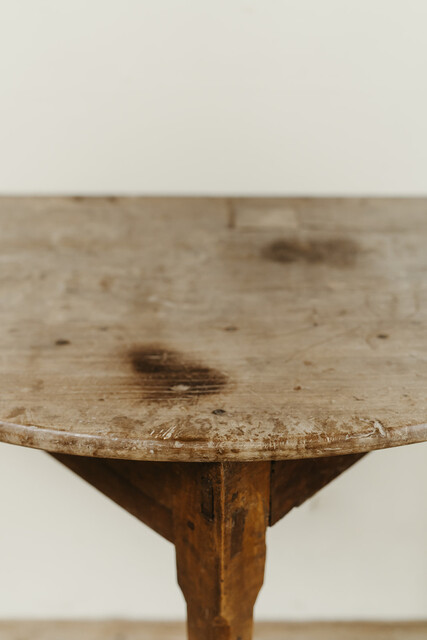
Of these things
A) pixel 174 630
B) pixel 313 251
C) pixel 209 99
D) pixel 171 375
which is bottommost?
pixel 174 630

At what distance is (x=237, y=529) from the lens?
20.7 inches

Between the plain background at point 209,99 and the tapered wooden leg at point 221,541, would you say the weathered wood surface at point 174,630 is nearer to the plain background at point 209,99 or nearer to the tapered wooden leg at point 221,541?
the plain background at point 209,99

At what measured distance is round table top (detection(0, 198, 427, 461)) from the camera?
437 mm

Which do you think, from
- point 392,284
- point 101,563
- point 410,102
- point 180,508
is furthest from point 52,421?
point 101,563

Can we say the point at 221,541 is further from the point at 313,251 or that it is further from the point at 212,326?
the point at 313,251

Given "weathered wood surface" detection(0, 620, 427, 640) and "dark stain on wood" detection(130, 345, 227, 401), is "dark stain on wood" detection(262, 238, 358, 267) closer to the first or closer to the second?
"dark stain on wood" detection(130, 345, 227, 401)

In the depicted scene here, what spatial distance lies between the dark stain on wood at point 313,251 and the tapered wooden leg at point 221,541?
11.8 inches

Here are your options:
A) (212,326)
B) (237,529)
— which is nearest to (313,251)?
(212,326)

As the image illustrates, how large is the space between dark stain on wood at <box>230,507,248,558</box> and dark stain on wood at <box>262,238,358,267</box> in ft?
1.05

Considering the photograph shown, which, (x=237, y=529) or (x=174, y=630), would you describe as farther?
(x=174, y=630)

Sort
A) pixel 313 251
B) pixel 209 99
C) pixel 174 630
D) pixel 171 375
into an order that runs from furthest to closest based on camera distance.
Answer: pixel 174 630
pixel 209 99
pixel 313 251
pixel 171 375

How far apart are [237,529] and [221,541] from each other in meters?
0.02

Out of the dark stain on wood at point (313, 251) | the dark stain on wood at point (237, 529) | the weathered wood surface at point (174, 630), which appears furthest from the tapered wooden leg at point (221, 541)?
the weathered wood surface at point (174, 630)

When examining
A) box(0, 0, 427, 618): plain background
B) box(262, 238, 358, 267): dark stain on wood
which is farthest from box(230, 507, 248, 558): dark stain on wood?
box(0, 0, 427, 618): plain background
